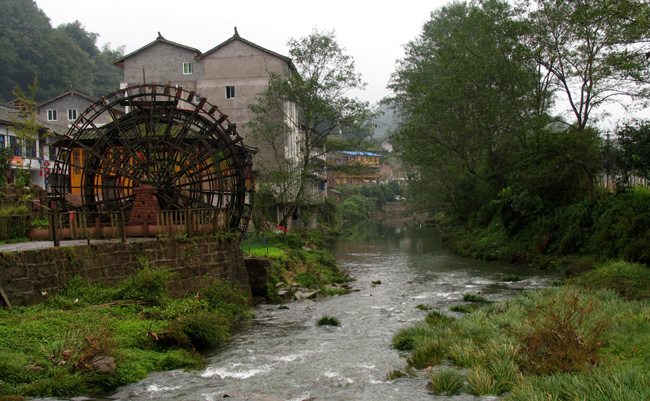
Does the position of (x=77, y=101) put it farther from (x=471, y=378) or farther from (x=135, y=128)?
(x=471, y=378)

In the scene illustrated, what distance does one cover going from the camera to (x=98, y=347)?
26.6 ft

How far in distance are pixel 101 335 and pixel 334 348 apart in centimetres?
431

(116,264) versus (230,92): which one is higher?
(230,92)

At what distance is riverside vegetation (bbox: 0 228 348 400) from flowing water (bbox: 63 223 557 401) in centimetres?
42

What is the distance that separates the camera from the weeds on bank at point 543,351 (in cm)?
639

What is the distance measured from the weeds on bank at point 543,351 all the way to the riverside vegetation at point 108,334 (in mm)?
4288

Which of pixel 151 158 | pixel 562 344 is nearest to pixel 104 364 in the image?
pixel 562 344

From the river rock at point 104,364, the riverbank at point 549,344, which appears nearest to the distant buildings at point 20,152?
the river rock at point 104,364

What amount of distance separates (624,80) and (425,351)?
1815 cm

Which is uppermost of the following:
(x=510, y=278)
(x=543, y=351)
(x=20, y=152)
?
(x=20, y=152)

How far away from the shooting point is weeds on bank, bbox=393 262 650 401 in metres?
6.39

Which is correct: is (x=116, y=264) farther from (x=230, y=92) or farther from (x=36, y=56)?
(x=36, y=56)

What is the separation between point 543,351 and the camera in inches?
309

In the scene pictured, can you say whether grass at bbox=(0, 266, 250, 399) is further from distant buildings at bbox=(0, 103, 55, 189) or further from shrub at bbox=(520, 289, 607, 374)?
distant buildings at bbox=(0, 103, 55, 189)
